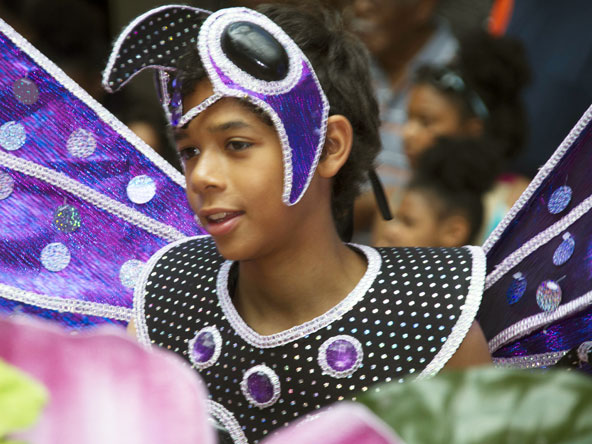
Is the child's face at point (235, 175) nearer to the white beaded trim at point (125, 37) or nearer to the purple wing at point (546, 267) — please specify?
the white beaded trim at point (125, 37)

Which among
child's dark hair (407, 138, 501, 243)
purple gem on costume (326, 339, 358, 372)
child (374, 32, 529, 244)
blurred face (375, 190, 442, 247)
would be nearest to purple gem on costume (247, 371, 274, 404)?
purple gem on costume (326, 339, 358, 372)

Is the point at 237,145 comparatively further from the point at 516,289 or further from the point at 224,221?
the point at 516,289

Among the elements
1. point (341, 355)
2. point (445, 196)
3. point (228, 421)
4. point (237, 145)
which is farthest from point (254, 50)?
point (445, 196)

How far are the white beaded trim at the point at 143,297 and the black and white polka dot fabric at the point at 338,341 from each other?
0.05 ft

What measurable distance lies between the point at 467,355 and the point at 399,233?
1480 mm

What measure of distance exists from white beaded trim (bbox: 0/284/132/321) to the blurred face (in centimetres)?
128

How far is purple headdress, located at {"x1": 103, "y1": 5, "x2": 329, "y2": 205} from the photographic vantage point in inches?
54.5

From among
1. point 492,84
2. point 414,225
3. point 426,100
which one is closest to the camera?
point 414,225

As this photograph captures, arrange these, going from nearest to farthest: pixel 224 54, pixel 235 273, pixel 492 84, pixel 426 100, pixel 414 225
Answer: pixel 224 54 → pixel 235 273 → pixel 414 225 → pixel 426 100 → pixel 492 84

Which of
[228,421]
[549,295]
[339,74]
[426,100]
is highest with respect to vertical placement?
[339,74]

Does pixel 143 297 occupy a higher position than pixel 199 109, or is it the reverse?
pixel 199 109

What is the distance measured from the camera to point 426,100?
3490mm

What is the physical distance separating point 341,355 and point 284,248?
19cm

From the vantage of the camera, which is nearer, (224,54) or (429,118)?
(224,54)
